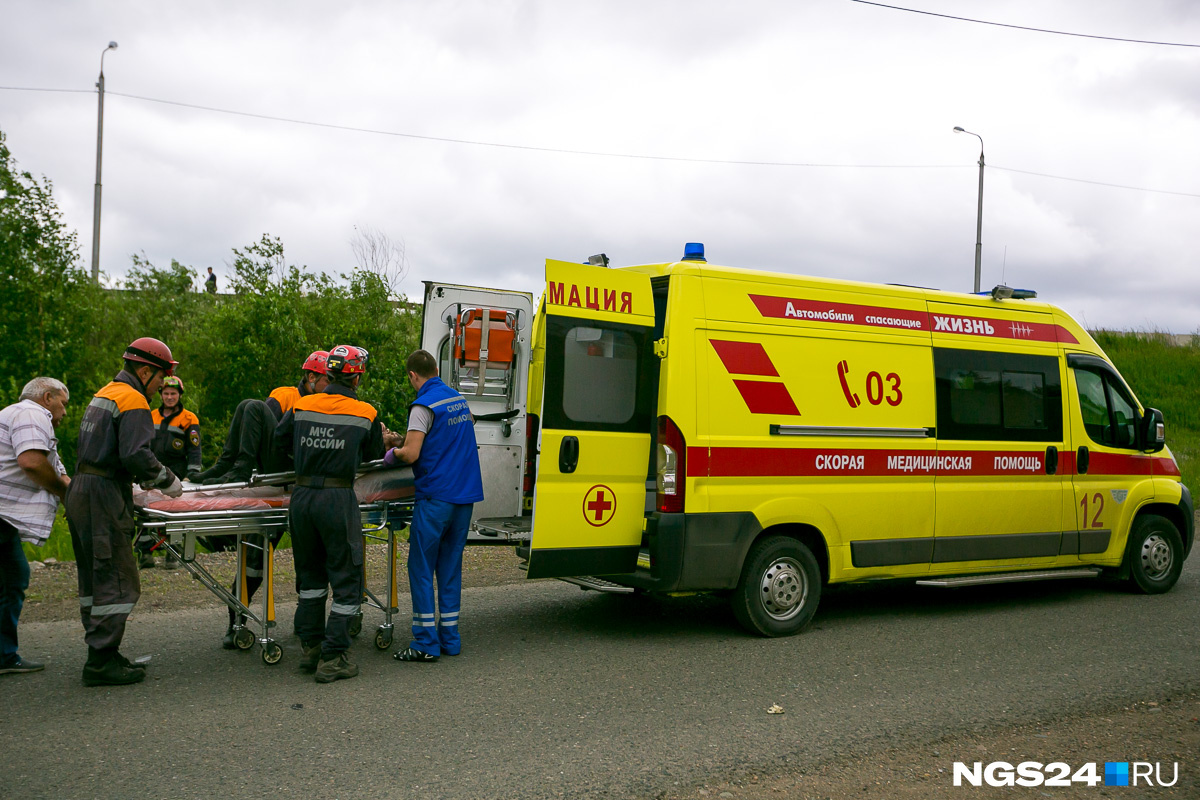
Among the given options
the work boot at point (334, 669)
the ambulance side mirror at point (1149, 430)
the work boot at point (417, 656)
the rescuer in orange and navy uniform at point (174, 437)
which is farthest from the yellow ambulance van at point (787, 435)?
the rescuer in orange and navy uniform at point (174, 437)

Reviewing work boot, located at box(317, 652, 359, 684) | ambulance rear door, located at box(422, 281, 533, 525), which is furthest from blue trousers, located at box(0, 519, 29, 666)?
ambulance rear door, located at box(422, 281, 533, 525)

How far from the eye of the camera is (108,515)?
5.56m

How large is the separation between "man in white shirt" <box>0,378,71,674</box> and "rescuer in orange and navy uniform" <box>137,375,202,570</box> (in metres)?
3.09

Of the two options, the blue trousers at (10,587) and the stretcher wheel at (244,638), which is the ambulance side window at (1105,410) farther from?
the blue trousers at (10,587)

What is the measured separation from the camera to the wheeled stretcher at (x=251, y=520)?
571 cm

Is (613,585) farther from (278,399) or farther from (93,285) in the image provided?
(93,285)

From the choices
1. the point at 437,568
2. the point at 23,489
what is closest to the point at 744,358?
the point at 437,568

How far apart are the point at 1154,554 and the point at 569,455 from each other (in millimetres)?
5923

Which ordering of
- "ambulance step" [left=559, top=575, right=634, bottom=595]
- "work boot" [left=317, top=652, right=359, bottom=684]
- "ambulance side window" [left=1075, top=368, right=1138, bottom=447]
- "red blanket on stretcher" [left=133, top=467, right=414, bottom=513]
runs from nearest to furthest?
"work boot" [left=317, top=652, right=359, bottom=684] < "red blanket on stretcher" [left=133, top=467, right=414, bottom=513] < "ambulance step" [left=559, top=575, right=634, bottom=595] < "ambulance side window" [left=1075, top=368, right=1138, bottom=447]

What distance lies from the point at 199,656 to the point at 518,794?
3089 mm

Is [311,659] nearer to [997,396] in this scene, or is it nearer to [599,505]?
[599,505]

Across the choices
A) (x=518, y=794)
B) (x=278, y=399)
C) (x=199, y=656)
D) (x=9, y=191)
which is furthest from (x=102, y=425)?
(x=9, y=191)

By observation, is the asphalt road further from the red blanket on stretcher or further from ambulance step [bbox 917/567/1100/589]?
the red blanket on stretcher

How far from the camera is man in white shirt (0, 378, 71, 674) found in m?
5.64
